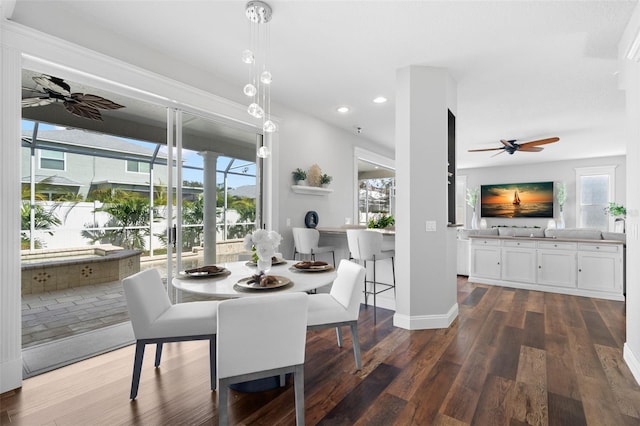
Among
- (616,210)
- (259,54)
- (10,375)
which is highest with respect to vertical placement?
(259,54)

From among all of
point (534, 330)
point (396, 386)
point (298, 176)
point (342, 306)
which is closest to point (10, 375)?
point (342, 306)

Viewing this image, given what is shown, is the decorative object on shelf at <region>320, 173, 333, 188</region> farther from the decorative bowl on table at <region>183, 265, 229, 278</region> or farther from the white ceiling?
the decorative bowl on table at <region>183, 265, 229, 278</region>

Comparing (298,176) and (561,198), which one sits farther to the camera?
(561,198)

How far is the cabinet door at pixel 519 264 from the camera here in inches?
196

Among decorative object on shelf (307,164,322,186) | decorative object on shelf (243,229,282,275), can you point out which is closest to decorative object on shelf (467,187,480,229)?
decorative object on shelf (307,164,322,186)

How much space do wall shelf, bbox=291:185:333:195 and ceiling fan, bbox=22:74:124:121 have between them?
220cm

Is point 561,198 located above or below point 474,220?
above

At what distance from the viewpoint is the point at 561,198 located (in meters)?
8.28

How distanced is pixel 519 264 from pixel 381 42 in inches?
165

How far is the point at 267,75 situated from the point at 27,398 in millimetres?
2624

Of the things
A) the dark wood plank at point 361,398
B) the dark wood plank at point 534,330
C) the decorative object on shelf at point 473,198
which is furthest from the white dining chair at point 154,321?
the decorative object on shelf at point 473,198

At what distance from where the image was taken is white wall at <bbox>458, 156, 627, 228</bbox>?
7.76m

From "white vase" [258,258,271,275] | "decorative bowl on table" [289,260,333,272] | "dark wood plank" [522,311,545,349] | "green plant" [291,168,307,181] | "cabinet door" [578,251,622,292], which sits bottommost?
"dark wood plank" [522,311,545,349]

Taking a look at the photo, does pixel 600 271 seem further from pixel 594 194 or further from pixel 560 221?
pixel 594 194
